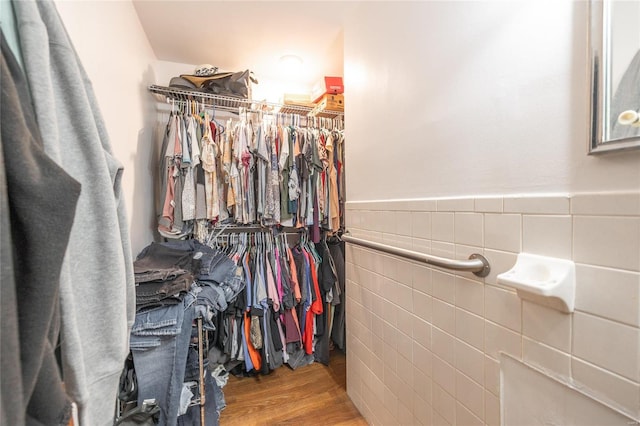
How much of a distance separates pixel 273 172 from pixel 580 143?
1.42m

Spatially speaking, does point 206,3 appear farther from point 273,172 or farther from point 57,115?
point 57,115

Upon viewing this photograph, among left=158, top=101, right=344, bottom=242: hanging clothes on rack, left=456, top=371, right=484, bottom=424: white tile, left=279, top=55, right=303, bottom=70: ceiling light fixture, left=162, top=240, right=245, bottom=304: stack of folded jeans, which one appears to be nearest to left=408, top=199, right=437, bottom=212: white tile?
left=456, top=371, right=484, bottom=424: white tile

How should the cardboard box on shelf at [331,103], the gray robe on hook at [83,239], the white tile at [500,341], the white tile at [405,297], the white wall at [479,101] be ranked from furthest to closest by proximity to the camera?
the cardboard box on shelf at [331,103], the white tile at [405,297], the white tile at [500,341], the white wall at [479,101], the gray robe on hook at [83,239]

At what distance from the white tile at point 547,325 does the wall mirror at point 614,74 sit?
14.3 inches

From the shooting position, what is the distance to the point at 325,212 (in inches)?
71.2

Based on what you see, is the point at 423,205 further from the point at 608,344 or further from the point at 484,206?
the point at 608,344

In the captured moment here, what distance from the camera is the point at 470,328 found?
2.52 ft

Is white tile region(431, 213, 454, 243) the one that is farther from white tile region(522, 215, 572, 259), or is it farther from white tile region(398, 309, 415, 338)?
white tile region(398, 309, 415, 338)

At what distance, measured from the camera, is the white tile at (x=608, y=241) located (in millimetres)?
466

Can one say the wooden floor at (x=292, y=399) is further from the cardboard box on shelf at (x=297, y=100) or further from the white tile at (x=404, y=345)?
the cardboard box on shelf at (x=297, y=100)

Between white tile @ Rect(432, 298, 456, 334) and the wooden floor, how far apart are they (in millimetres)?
886

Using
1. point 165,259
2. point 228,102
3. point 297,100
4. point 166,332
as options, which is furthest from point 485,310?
point 228,102

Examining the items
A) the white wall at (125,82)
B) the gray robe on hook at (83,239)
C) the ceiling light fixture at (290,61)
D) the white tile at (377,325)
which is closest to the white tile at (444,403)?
the white tile at (377,325)

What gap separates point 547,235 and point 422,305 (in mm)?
480
